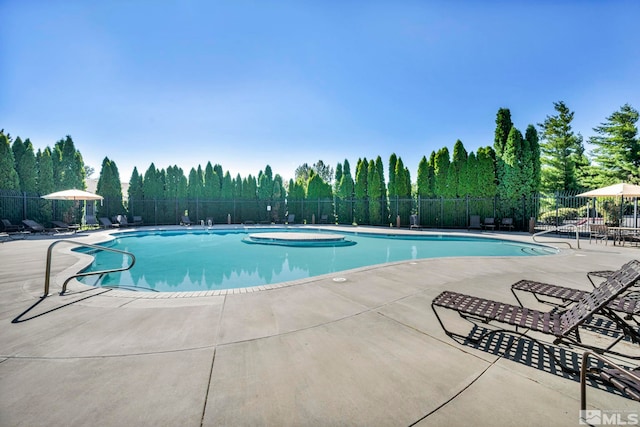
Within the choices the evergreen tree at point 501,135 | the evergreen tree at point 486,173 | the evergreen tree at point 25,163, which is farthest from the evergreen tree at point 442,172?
the evergreen tree at point 25,163

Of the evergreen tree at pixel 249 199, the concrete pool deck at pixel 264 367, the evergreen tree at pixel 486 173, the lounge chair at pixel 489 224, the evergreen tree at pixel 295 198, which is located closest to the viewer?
the concrete pool deck at pixel 264 367

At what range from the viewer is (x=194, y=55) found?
397 inches

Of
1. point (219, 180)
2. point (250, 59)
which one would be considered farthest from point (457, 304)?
point (219, 180)

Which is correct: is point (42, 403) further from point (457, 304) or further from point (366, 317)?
point (457, 304)

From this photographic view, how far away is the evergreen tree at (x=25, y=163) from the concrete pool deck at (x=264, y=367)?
17.3 meters

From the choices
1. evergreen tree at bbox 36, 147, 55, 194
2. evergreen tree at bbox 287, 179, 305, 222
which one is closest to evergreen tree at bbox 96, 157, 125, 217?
evergreen tree at bbox 36, 147, 55, 194

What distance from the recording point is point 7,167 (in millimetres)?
14492

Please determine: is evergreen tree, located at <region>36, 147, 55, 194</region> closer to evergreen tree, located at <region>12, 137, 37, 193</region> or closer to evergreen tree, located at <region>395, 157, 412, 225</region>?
evergreen tree, located at <region>12, 137, 37, 193</region>

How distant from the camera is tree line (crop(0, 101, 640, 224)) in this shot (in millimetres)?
15797

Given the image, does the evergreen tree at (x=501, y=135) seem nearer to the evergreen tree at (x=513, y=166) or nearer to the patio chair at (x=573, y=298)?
the evergreen tree at (x=513, y=166)

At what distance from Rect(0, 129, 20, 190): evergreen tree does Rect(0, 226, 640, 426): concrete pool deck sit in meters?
16.4

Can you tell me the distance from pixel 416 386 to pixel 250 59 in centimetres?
1150

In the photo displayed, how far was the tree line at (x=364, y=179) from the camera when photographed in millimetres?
15797

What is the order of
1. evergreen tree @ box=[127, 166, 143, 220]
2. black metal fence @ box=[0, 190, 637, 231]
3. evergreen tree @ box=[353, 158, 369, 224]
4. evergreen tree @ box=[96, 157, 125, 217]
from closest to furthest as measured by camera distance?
black metal fence @ box=[0, 190, 637, 231], evergreen tree @ box=[96, 157, 125, 217], evergreen tree @ box=[127, 166, 143, 220], evergreen tree @ box=[353, 158, 369, 224]
